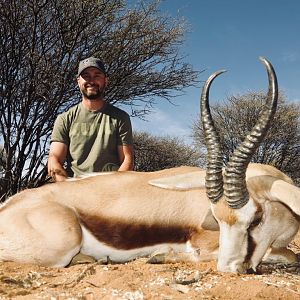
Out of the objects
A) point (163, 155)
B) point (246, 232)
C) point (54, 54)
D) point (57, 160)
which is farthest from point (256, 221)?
point (163, 155)

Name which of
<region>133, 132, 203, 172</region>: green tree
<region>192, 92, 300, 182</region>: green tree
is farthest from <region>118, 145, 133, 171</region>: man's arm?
<region>192, 92, 300, 182</region>: green tree

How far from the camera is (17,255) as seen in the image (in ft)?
9.52

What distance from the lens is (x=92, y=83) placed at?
451cm

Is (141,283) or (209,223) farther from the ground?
(209,223)

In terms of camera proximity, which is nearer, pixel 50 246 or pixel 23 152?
pixel 50 246

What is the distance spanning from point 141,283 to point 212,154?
0.98 m

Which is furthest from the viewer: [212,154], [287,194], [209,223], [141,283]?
[209,223]

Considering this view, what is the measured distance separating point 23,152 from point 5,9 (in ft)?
7.11

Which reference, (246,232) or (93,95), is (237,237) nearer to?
(246,232)

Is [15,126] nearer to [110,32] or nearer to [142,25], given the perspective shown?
[110,32]

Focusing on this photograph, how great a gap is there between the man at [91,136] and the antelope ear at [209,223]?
1326 mm

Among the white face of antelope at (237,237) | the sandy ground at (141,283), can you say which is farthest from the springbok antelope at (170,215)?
the sandy ground at (141,283)

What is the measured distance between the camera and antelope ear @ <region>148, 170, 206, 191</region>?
3105mm

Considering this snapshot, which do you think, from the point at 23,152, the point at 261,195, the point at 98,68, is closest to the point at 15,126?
the point at 23,152
